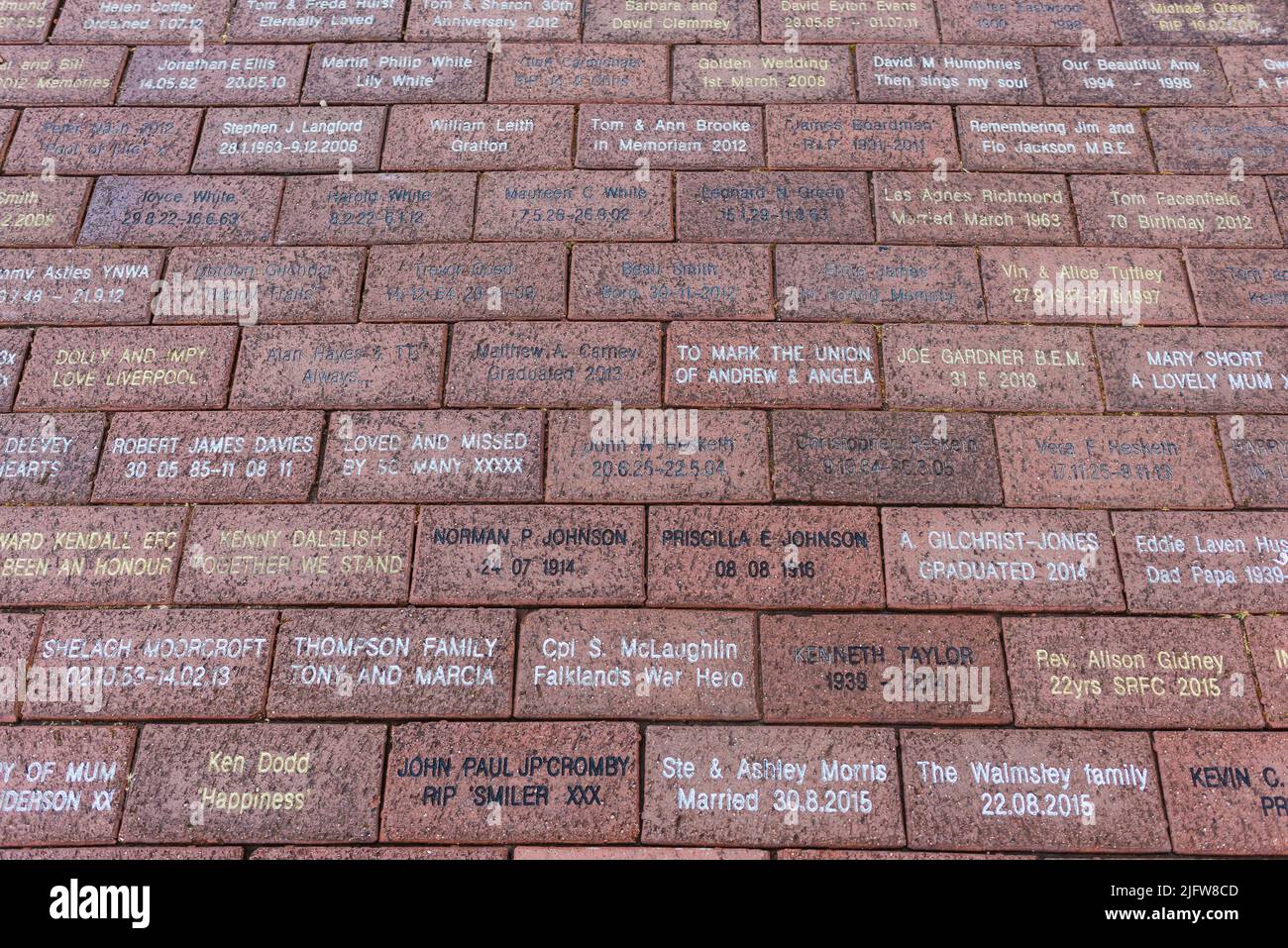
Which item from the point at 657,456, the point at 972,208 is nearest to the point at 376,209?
the point at 657,456

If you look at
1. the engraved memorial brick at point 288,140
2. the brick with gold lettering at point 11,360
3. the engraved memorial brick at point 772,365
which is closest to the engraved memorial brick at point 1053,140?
the engraved memorial brick at point 772,365

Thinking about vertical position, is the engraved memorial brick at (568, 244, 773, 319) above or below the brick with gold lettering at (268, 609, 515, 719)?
above

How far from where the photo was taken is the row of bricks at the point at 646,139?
4.41 m

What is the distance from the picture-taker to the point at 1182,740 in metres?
3.38

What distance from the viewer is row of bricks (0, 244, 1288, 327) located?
4047mm

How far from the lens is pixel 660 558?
3.61 m

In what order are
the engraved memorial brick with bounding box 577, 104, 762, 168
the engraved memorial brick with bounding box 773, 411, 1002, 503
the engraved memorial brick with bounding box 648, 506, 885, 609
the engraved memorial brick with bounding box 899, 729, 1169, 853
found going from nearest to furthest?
the engraved memorial brick with bounding box 899, 729, 1169, 853 → the engraved memorial brick with bounding box 648, 506, 885, 609 → the engraved memorial brick with bounding box 773, 411, 1002, 503 → the engraved memorial brick with bounding box 577, 104, 762, 168

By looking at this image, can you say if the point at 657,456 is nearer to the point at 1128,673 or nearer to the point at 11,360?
the point at 1128,673

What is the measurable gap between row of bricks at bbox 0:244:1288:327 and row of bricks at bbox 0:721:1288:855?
78.0 inches

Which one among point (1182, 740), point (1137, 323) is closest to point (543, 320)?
point (1137, 323)

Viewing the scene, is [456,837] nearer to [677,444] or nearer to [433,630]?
[433,630]

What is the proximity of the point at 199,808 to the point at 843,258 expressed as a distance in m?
3.94

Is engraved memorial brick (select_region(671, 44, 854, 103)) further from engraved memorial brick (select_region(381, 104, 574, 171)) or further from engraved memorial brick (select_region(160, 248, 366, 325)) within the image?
engraved memorial brick (select_region(160, 248, 366, 325))

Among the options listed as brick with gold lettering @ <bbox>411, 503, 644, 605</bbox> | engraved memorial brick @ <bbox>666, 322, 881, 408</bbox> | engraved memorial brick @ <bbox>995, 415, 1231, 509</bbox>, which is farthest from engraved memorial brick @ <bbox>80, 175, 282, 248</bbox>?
engraved memorial brick @ <bbox>995, 415, 1231, 509</bbox>
